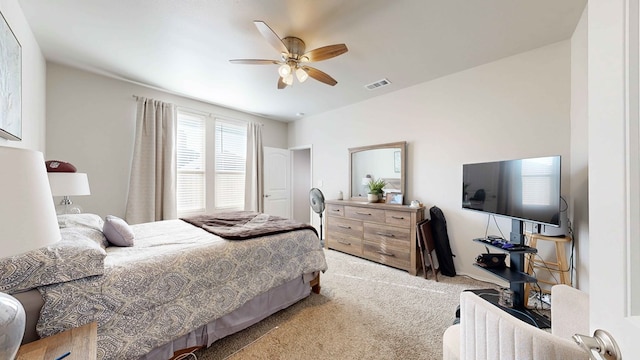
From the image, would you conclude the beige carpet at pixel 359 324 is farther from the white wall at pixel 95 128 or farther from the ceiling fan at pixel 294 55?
the white wall at pixel 95 128

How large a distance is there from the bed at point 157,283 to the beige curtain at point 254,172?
2350 millimetres

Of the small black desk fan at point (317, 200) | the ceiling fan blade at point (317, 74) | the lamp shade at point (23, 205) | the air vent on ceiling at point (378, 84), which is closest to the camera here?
the lamp shade at point (23, 205)

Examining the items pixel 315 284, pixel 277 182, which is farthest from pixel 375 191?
pixel 277 182

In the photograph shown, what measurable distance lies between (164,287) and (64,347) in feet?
1.53

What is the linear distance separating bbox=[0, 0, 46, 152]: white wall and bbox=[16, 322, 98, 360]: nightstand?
60.0 inches

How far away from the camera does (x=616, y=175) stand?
0.43 metres

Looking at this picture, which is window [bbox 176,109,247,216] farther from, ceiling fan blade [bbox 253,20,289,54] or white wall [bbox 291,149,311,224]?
ceiling fan blade [bbox 253,20,289,54]

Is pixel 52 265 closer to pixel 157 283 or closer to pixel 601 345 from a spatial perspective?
pixel 157 283

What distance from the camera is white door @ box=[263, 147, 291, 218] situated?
4836 millimetres

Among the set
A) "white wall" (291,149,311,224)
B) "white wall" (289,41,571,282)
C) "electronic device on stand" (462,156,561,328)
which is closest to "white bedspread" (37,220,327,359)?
"electronic device on stand" (462,156,561,328)

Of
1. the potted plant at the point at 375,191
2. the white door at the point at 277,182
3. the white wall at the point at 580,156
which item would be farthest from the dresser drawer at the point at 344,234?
the white wall at the point at 580,156

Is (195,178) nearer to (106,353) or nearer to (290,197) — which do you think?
(290,197)

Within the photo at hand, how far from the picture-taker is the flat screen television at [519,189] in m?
1.73

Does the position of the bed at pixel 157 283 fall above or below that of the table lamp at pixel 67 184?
below
